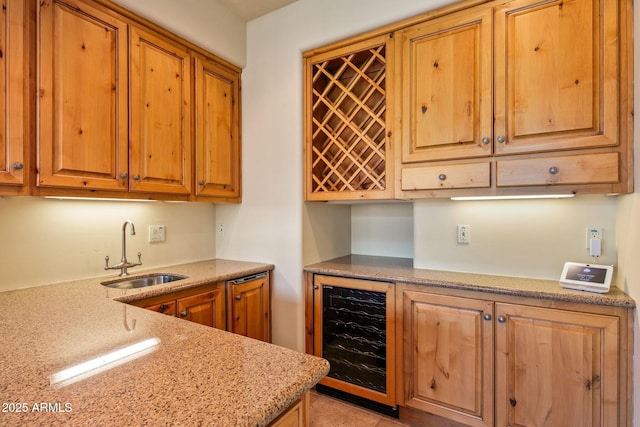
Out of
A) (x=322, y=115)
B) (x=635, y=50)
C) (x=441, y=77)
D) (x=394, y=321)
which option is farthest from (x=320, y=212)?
(x=635, y=50)

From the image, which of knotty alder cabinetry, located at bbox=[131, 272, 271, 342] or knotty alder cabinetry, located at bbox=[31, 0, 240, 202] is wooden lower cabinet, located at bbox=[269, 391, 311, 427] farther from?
knotty alder cabinetry, located at bbox=[31, 0, 240, 202]

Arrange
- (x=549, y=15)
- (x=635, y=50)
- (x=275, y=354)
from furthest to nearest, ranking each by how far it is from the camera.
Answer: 1. (x=549, y=15)
2. (x=635, y=50)
3. (x=275, y=354)

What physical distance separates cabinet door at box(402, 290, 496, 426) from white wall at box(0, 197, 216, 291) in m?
1.73

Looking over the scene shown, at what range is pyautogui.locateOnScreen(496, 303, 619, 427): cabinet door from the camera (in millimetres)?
1437

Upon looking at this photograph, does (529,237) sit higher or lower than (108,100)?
lower

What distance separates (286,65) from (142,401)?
2248 mm

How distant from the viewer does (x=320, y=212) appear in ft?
8.25

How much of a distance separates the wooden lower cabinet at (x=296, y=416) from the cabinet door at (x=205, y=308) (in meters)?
1.20

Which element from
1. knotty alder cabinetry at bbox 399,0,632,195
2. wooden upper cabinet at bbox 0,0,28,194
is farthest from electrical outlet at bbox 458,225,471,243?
wooden upper cabinet at bbox 0,0,28,194

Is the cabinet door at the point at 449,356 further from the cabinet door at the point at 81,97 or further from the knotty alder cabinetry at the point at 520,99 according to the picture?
the cabinet door at the point at 81,97

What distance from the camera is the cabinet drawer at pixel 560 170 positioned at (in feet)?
4.82

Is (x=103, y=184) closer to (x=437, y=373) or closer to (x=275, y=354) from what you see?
(x=275, y=354)

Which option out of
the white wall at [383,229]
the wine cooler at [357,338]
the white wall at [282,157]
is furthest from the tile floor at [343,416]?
the white wall at [383,229]

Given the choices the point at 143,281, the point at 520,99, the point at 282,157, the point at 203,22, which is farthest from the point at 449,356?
the point at 203,22
